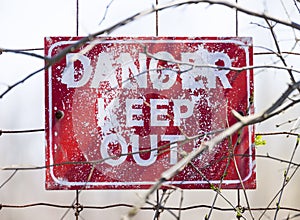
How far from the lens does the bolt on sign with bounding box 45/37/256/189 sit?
1210 mm

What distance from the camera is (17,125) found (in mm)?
1359

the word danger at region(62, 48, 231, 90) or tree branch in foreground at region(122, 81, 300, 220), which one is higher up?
the word danger at region(62, 48, 231, 90)

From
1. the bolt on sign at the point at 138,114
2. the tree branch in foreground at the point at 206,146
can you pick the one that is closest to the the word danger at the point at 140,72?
the bolt on sign at the point at 138,114

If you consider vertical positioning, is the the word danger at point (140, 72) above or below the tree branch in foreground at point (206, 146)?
above

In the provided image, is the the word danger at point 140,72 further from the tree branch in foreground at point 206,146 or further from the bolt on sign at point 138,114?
the tree branch in foreground at point 206,146

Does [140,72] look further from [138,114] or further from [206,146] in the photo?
[206,146]

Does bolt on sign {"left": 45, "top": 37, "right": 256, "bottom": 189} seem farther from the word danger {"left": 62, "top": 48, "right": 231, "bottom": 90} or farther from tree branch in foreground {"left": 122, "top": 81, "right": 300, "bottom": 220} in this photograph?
tree branch in foreground {"left": 122, "top": 81, "right": 300, "bottom": 220}

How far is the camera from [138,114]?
1.22 metres

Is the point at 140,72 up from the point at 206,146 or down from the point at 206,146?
up

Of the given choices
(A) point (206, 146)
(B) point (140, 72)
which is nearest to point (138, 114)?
(B) point (140, 72)

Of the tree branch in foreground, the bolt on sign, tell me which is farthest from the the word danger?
the tree branch in foreground

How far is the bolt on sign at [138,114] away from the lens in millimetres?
1210

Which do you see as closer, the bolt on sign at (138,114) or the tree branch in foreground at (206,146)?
the tree branch in foreground at (206,146)

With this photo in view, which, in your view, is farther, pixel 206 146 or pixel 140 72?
pixel 140 72
